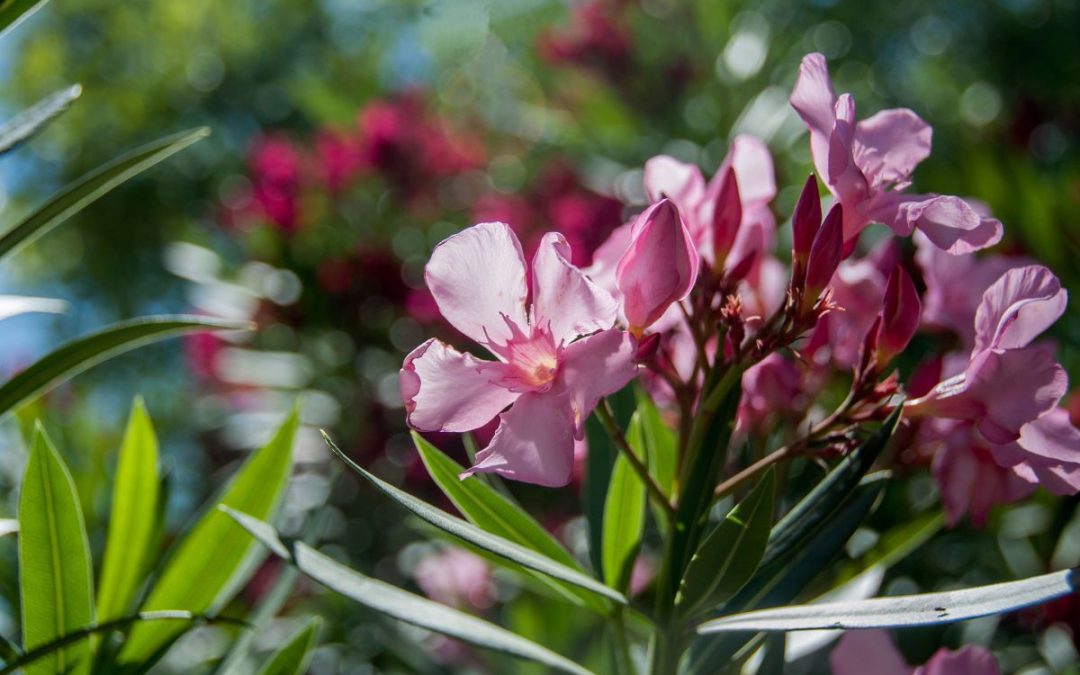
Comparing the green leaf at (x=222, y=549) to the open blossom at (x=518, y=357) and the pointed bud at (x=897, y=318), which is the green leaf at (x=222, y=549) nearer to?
the open blossom at (x=518, y=357)

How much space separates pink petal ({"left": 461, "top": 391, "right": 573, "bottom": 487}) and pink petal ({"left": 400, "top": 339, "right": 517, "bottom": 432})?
2 cm

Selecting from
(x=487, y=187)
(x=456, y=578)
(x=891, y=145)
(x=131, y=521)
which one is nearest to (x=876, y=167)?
(x=891, y=145)

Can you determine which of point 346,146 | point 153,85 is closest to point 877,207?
point 346,146

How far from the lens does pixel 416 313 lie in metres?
1.97

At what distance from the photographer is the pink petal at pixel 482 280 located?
0.61 meters

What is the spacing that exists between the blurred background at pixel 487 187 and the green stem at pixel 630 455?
35 cm

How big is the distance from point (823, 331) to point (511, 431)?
0.29 meters

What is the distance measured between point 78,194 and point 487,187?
6.22ft

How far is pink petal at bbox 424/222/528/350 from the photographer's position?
0.61 m

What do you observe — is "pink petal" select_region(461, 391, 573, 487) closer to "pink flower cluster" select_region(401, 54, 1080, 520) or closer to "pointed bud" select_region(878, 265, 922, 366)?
"pink flower cluster" select_region(401, 54, 1080, 520)

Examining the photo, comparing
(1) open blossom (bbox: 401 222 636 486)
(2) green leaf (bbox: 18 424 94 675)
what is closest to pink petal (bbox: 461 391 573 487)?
(1) open blossom (bbox: 401 222 636 486)

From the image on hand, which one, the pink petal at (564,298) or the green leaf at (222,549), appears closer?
the pink petal at (564,298)

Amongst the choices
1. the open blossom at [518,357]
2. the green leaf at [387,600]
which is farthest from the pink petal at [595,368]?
the green leaf at [387,600]

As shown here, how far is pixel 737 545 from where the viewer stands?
23.4 inches
